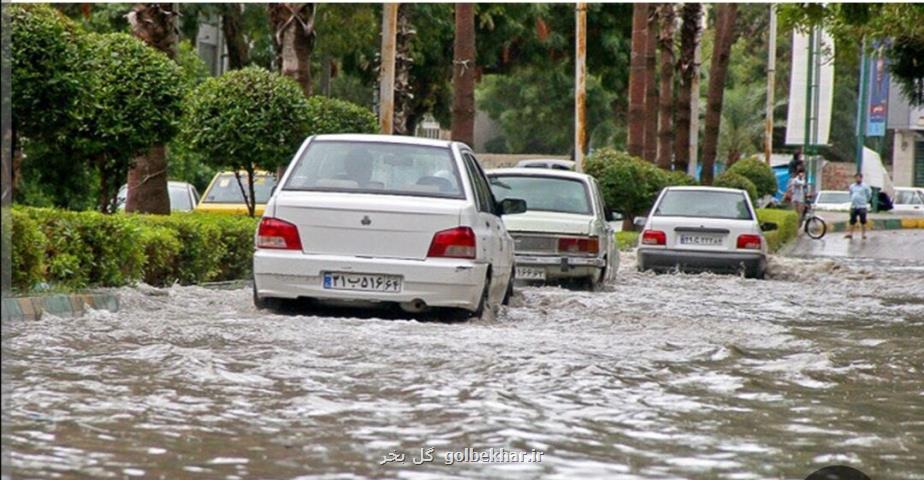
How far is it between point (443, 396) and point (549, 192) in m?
11.3

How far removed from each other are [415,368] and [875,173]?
52959mm

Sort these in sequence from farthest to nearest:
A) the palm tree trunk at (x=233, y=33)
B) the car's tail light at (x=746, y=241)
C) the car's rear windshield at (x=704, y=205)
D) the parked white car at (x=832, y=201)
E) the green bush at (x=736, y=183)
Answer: the parked white car at (x=832, y=201), the green bush at (x=736, y=183), the palm tree trunk at (x=233, y=33), the car's rear windshield at (x=704, y=205), the car's tail light at (x=746, y=241)

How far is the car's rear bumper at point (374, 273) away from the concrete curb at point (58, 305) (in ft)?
4.32

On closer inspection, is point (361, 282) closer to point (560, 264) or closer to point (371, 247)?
point (371, 247)

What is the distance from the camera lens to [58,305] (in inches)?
488

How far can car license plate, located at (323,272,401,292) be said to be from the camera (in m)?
12.4

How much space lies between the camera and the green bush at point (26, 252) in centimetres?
1247

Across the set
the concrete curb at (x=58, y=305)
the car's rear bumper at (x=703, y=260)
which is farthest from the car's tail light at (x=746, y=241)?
the concrete curb at (x=58, y=305)

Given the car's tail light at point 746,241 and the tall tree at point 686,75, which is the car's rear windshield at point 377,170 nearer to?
the car's tail light at point 746,241

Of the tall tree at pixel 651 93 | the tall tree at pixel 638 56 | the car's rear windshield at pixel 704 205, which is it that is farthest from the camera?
the tall tree at pixel 651 93

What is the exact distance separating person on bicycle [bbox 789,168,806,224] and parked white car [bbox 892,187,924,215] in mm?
13564

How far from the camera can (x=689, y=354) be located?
38.2ft

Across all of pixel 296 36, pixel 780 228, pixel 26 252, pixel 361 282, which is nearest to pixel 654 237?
pixel 296 36

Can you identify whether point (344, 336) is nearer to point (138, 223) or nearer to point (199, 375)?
point (199, 375)
